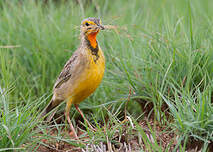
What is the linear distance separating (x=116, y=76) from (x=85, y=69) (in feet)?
2.06

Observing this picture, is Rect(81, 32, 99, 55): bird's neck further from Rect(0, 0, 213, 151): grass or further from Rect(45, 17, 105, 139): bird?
Rect(0, 0, 213, 151): grass

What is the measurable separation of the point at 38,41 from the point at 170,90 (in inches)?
89.7

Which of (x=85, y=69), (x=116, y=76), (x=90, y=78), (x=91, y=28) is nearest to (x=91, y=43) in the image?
(x=91, y=28)

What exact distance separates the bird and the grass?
0.20 m

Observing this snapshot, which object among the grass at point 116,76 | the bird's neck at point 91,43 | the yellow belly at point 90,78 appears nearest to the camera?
the grass at point 116,76

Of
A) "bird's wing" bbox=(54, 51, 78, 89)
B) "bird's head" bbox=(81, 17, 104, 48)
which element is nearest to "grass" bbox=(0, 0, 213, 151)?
"bird's head" bbox=(81, 17, 104, 48)

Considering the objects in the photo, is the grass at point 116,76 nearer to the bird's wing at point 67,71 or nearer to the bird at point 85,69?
the bird at point 85,69

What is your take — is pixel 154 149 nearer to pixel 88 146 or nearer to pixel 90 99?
pixel 88 146

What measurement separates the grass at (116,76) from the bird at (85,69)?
20 cm

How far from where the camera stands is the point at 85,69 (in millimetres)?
4195

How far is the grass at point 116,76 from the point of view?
327cm

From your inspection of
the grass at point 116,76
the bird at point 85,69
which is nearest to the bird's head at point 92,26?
the bird at point 85,69

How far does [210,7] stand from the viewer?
7094 mm

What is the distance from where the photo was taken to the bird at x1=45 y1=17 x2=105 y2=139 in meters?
4.17
